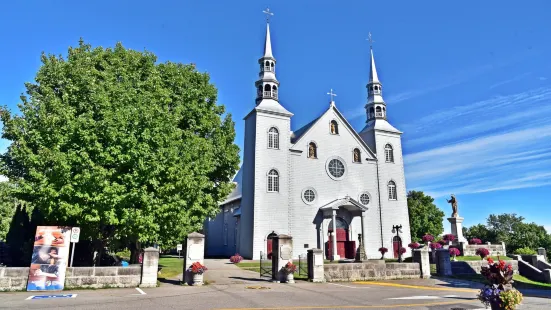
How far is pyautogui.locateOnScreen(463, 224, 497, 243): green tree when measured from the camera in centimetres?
6988

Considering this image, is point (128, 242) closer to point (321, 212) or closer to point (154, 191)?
point (154, 191)

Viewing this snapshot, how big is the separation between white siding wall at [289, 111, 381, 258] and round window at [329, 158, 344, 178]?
1.95ft

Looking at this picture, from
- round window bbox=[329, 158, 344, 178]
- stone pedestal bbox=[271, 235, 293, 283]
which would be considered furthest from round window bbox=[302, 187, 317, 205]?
stone pedestal bbox=[271, 235, 293, 283]

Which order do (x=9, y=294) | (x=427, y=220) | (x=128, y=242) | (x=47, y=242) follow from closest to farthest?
(x=9, y=294), (x=47, y=242), (x=128, y=242), (x=427, y=220)

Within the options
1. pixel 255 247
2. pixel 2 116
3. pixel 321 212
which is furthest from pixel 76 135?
pixel 321 212

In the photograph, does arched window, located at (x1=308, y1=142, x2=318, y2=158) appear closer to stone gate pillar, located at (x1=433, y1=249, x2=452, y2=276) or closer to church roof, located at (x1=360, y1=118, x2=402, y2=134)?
church roof, located at (x1=360, y1=118, x2=402, y2=134)

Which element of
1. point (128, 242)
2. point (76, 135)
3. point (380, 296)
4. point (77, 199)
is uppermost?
point (76, 135)

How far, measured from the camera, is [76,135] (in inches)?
669

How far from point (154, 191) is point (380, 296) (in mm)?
11442

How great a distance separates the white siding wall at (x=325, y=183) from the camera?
119ft

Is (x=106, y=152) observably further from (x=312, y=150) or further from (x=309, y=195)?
(x=312, y=150)

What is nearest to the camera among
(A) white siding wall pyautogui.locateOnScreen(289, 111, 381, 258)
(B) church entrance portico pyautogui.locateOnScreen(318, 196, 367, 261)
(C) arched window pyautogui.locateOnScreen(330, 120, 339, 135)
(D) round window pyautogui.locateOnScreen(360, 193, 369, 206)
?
(B) church entrance portico pyautogui.locateOnScreen(318, 196, 367, 261)

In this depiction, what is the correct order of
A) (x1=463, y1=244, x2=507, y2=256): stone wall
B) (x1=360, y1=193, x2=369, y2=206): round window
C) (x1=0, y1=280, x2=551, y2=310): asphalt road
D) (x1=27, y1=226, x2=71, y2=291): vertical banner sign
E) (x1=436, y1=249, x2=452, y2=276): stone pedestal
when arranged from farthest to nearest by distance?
(x1=360, y1=193, x2=369, y2=206): round window, (x1=463, y1=244, x2=507, y2=256): stone wall, (x1=436, y1=249, x2=452, y2=276): stone pedestal, (x1=27, y1=226, x2=71, y2=291): vertical banner sign, (x1=0, y1=280, x2=551, y2=310): asphalt road

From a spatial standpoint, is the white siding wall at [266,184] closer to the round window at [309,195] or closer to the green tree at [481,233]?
the round window at [309,195]
